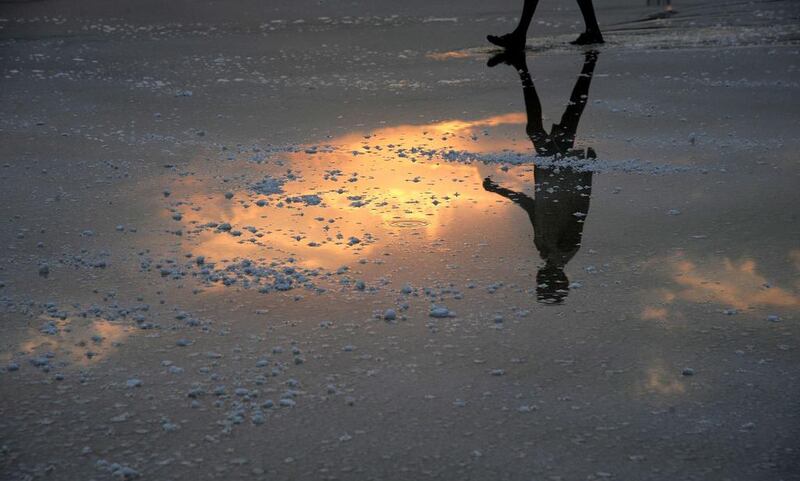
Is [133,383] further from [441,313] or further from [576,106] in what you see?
[576,106]

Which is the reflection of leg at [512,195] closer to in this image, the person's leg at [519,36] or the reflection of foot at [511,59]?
the reflection of foot at [511,59]

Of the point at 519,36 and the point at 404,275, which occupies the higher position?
the point at 519,36

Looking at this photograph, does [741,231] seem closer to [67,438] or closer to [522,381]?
[522,381]

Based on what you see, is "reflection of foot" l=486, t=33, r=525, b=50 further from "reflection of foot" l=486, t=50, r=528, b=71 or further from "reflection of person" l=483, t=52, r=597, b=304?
"reflection of person" l=483, t=52, r=597, b=304

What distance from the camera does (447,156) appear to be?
8.41 m

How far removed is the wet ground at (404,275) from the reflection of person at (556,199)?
25 mm

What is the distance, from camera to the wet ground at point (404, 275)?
426 centimetres

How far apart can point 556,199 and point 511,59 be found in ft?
19.3

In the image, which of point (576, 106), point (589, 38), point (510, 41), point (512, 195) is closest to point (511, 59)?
point (510, 41)

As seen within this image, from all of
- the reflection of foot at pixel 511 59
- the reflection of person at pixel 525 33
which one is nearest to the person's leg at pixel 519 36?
the reflection of person at pixel 525 33

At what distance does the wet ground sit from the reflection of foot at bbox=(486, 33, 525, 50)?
1423 millimetres

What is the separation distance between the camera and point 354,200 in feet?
24.1

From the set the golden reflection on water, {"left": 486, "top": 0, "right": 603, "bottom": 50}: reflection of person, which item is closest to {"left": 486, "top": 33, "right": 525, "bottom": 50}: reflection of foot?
{"left": 486, "top": 0, "right": 603, "bottom": 50}: reflection of person

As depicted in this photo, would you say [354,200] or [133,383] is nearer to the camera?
[133,383]
